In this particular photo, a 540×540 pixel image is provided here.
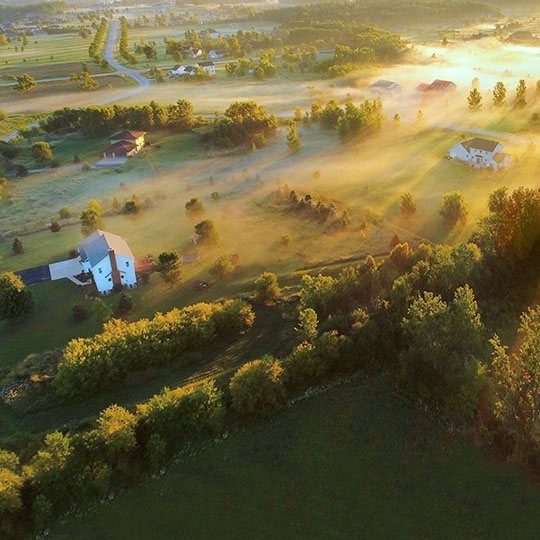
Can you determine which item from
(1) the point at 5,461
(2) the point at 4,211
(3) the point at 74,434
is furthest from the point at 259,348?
(2) the point at 4,211

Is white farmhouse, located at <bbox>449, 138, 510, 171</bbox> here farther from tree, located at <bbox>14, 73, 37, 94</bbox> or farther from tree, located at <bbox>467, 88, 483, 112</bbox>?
tree, located at <bbox>14, 73, 37, 94</bbox>

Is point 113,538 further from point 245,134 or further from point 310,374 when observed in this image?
point 245,134

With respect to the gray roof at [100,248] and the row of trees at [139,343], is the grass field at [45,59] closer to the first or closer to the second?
the gray roof at [100,248]

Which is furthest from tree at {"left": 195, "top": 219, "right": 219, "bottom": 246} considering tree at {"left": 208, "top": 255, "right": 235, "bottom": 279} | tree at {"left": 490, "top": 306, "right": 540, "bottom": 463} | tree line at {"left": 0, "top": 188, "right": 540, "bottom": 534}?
tree at {"left": 490, "top": 306, "right": 540, "bottom": 463}

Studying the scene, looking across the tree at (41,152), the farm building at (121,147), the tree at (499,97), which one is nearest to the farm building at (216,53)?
the farm building at (121,147)

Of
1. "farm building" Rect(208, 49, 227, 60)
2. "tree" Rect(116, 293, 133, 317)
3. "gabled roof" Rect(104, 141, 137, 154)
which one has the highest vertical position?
"farm building" Rect(208, 49, 227, 60)

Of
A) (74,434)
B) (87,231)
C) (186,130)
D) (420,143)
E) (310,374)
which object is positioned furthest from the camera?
(186,130)
